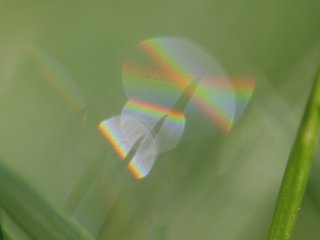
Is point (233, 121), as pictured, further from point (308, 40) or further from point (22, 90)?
point (22, 90)

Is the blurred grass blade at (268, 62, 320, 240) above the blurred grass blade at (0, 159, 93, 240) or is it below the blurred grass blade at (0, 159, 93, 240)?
below

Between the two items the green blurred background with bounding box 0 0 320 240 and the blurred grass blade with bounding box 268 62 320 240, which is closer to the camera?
the blurred grass blade with bounding box 268 62 320 240

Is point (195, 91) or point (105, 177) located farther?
point (195, 91)

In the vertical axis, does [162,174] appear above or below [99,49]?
below

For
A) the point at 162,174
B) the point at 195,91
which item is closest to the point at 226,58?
the point at 195,91
